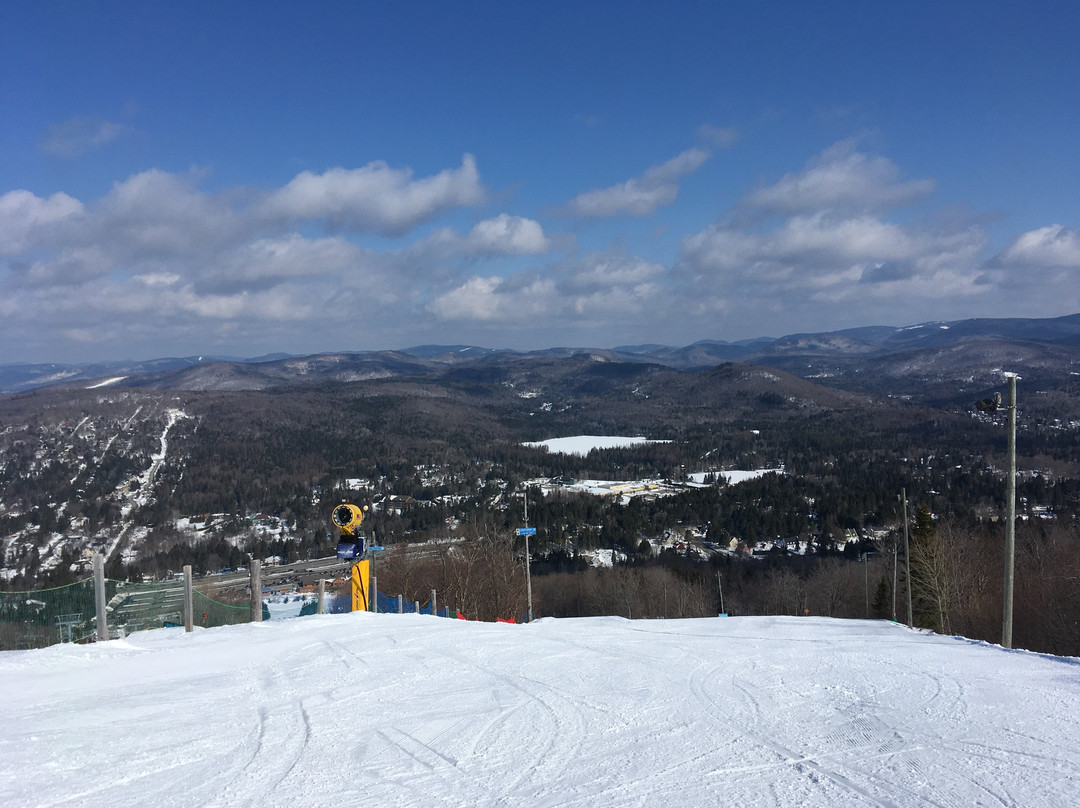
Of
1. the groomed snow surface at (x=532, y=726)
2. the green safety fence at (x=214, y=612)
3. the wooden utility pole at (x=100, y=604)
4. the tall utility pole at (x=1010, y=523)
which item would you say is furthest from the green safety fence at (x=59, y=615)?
the tall utility pole at (x=1010, y=523)

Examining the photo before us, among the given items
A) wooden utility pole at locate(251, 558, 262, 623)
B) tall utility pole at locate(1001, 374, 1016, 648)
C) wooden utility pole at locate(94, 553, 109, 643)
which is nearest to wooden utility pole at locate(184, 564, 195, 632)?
wooden utility pole at locate(251, 558, 262, 623)

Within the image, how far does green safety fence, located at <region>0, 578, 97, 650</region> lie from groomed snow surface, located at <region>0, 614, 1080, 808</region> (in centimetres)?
216

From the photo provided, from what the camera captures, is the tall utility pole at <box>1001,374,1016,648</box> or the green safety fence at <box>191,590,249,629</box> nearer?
the tall utility pole at <box>1001,374,1016,648</box>

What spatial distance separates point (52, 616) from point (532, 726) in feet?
36.3

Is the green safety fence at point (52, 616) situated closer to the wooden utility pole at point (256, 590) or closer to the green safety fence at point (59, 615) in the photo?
the green safety fence at point (59, 615)

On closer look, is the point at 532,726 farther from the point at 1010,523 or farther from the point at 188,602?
the point at 1010,523

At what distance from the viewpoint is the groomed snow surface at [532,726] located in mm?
5102

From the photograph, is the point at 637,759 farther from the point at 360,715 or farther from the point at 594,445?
the point at 594,445

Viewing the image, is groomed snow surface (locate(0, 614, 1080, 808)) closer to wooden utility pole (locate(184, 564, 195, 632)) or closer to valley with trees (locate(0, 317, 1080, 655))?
wooden utility pole (locate(184, 564, 195, 632))

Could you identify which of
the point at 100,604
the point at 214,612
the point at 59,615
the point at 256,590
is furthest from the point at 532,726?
the point at 214,612

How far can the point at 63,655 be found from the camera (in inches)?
399

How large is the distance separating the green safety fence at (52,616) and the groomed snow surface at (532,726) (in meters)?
2.16

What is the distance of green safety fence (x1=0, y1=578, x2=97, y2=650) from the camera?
12.5 meters

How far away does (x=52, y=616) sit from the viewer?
12727mm
